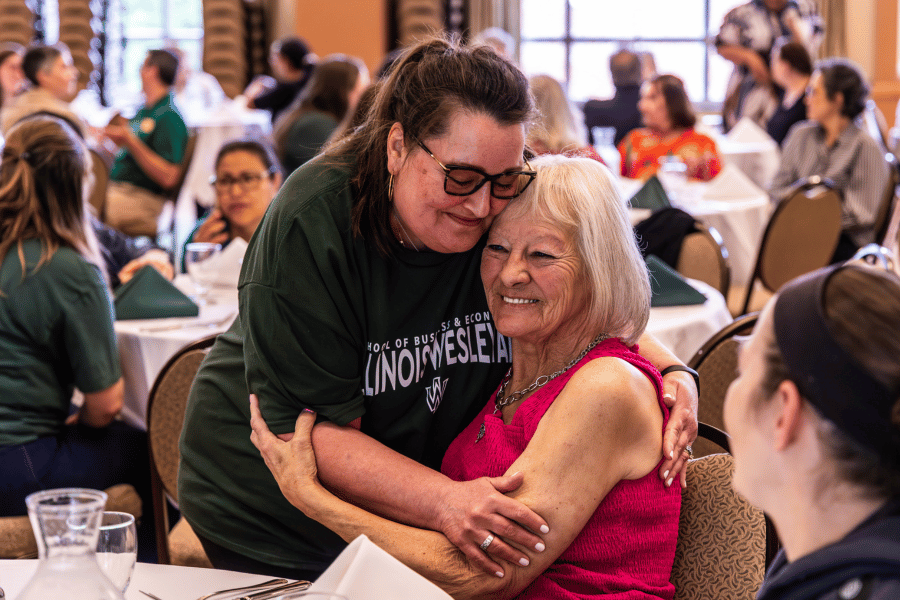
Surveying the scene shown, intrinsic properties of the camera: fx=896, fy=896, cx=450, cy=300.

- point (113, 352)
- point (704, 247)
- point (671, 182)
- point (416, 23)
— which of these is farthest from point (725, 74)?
point (113, 352)

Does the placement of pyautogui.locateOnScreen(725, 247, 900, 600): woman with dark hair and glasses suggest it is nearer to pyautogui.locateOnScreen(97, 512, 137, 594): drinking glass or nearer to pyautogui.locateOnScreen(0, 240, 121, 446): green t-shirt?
pyautogui.locateOnScreen(97, 512, 137, 594): drinking glass

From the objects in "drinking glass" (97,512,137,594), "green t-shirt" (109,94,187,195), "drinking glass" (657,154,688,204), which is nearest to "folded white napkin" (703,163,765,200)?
"drinking glass" (657,154,688,204)

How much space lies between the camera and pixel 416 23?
10.3 metres

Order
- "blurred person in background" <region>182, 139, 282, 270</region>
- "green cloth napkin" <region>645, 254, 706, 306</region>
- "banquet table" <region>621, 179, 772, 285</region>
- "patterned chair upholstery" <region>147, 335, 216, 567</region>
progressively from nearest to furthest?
"patterned chair upholstery" <region>147, 335, 216, 567</region>, "green cloth napkin" <region>645, 254, 706, 306</region>, "blurred person in background" <region>182, 139, 282, 270</region>, "banquet table" <region>621, 179, 772, 285</region>

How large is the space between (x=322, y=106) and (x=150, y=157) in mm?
1368

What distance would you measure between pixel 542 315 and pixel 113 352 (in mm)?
1501

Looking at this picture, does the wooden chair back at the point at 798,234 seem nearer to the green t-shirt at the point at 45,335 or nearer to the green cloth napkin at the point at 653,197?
the green cloth napkin at the point at 653,197

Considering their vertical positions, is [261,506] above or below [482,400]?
below

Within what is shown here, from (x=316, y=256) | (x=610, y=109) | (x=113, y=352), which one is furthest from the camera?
(x=610, y=109)

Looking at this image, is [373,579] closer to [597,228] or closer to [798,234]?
[597,228]

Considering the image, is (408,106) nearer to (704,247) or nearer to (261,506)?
(261,506)

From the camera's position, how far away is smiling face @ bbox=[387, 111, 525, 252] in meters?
1.41

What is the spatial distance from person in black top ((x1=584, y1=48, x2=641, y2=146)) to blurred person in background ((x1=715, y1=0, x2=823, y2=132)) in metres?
0.96

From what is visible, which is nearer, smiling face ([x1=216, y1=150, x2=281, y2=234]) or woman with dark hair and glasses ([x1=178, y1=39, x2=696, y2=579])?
woman with dark hair and glasses ([x1=178, y1=39, x2=696, y2=579])
